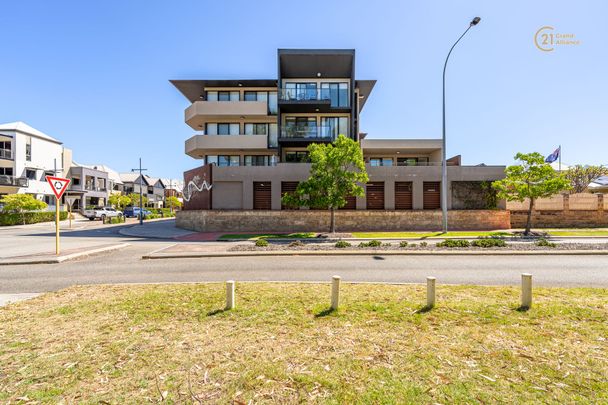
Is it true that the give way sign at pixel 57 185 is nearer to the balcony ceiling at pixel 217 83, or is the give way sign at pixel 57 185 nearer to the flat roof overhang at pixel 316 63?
the balcony ceiling at pixel 217 83

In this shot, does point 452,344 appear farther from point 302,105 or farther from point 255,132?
point 255,132

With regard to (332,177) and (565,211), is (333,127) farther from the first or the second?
(565,211)

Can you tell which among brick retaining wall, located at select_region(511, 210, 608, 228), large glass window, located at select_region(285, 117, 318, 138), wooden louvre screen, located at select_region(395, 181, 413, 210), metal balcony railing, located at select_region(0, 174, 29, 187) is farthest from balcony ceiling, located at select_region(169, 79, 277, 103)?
metal balcony railing, located at select_region(0, 174, 29, 187)

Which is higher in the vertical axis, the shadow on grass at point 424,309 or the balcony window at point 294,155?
the balcony window at point 294,155

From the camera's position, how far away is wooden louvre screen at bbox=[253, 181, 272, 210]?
26328mm

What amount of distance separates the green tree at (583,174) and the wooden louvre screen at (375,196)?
35.5 metres

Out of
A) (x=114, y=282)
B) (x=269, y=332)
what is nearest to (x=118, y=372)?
(x=269, y=332)

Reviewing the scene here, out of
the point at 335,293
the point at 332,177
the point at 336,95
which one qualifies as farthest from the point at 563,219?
the point at 335,293

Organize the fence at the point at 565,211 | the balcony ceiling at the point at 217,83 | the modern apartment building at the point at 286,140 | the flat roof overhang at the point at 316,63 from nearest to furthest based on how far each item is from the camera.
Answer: the fence at the point at 565,211
the modern apartment building at the point at 286,140
the flat roof overhang at the point at 316,63
the balcony ceiling at the point at 217,83

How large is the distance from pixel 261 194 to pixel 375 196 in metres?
10.7

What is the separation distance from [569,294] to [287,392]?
7556 mm

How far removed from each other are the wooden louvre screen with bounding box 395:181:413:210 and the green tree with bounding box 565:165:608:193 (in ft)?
109

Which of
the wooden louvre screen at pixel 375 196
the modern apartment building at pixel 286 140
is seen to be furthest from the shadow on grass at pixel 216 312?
the wooden louvre screen at pixel 375 196

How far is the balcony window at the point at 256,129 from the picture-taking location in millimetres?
32281
